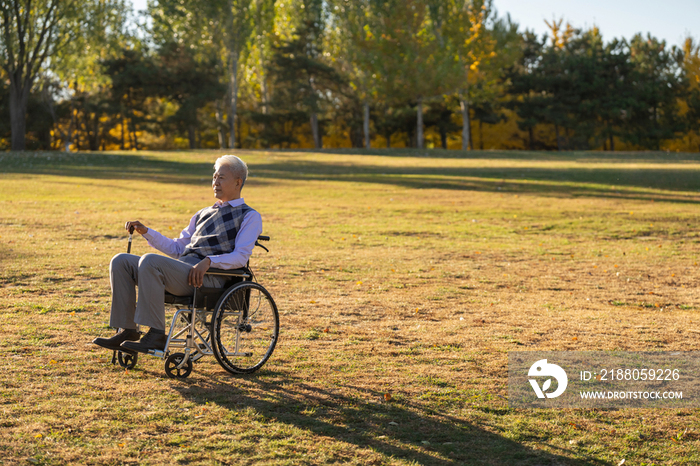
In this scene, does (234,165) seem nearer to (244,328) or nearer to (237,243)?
(237,243)

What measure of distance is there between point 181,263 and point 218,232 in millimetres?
379

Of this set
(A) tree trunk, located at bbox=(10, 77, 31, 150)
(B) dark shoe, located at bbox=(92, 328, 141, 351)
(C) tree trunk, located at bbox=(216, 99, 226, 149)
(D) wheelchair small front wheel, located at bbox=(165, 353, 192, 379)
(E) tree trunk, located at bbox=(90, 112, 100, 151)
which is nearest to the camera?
(B) dark shoe, located at bbox=(92, 328, 141, 351)

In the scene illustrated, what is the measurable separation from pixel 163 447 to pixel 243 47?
170 ft

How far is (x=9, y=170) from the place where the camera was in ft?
79.4

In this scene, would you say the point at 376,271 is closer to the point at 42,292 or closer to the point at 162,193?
the point at 42,292

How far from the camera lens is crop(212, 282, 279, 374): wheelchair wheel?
4670mm

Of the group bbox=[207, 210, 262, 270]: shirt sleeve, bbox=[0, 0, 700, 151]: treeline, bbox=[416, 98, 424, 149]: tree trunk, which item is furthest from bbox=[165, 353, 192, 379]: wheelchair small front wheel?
bbox=[416, 98, 424, 149]: tree trunk

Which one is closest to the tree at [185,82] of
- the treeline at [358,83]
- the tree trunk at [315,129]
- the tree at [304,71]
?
the treeline at [358,83]

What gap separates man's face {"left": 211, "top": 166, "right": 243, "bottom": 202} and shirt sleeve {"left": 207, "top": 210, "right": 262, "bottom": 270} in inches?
7.7

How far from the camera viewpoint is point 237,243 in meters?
4.70

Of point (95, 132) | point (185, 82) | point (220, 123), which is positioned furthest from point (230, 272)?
point (95, 132)

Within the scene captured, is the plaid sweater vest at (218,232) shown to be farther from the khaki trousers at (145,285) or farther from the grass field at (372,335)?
the grass field at (372,335)

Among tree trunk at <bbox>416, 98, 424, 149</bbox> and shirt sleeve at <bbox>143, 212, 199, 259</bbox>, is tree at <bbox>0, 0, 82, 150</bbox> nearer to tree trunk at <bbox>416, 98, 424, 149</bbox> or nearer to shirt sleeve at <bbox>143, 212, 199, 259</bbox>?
tree trunk at <bbox>416, 98, 424, 149</bbox>

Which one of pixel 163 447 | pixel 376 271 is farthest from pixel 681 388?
pixel 376 271
